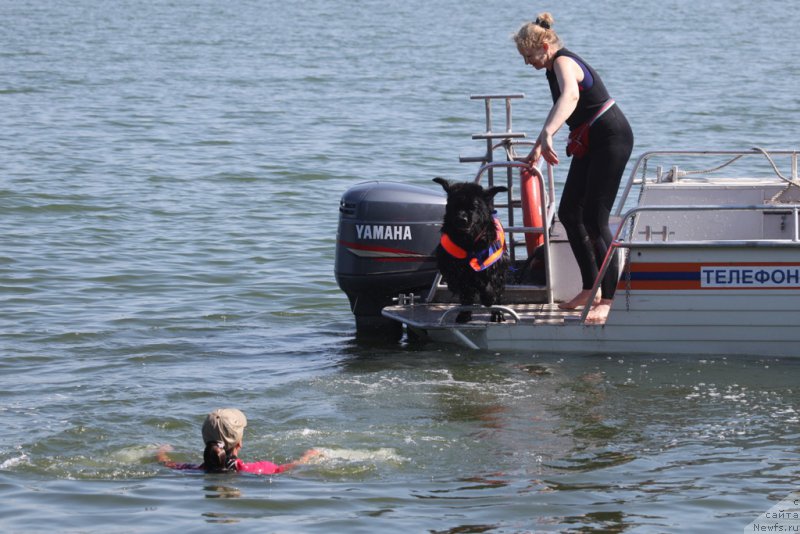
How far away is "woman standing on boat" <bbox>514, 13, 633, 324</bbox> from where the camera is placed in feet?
26.2

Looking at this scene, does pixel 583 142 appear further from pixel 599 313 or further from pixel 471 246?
pixel 599 313

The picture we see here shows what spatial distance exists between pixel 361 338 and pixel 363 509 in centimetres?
309

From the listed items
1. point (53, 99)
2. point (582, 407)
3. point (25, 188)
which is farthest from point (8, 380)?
point (53, 99)

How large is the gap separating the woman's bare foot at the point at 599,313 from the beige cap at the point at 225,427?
261cm

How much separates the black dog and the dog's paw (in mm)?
37

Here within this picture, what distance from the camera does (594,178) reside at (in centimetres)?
809

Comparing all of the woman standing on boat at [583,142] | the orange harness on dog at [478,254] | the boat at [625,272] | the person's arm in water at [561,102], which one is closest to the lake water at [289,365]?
the boat at [625,272]

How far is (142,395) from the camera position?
8.07m

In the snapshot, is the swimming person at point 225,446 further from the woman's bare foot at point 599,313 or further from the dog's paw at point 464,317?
the woman's bare foot at point 599,313

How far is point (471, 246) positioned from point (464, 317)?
524 mm

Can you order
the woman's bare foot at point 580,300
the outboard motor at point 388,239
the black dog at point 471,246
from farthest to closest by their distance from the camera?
the outboard motor at point 388,239
the woman's bare foot at point 580,300
the black dog at point 471,246

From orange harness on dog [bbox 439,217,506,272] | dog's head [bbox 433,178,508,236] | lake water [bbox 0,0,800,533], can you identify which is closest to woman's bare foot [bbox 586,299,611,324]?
lake water [bbox 0,0,800,533]

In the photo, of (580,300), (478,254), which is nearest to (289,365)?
(478,254)

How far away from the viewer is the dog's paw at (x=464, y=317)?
27.9 ft
